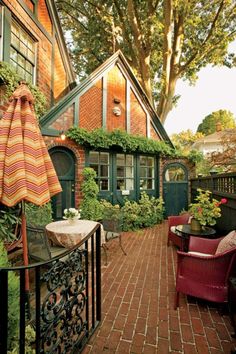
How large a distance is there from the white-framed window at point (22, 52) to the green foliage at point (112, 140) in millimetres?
2008

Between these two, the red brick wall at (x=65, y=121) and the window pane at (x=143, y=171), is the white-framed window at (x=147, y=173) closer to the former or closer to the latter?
the window pane at (x=143, y=171)

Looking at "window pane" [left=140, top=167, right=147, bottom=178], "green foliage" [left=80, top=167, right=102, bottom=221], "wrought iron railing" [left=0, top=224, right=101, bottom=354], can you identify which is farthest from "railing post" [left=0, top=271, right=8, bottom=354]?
"window pane" [left=140, top=167, right=147, bottom=178]

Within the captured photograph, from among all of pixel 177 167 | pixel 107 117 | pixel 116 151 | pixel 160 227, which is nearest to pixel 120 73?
pixel 107 117

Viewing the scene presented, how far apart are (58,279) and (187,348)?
1.61m

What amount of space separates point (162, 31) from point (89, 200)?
885cm

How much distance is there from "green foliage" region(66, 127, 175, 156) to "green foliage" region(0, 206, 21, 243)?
3.61m

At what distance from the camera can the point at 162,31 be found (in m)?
9.44

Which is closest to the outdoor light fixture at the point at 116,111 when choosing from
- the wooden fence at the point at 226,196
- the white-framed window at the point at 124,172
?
the white-framed window at the point at 124,172

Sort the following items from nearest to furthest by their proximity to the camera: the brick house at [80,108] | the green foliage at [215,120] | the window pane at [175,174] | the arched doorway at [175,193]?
1. the brick house at [80,108]
2. the arched doorway at [175,193]
3. the window pane at [175,174]
4. the green foliage at [215,120]

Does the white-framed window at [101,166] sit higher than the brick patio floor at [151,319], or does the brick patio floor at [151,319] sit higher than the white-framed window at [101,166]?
the white-framed window at [101,166]

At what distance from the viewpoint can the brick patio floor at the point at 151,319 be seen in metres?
2.11

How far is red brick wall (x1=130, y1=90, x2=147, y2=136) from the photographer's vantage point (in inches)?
322

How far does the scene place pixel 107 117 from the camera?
750 cm

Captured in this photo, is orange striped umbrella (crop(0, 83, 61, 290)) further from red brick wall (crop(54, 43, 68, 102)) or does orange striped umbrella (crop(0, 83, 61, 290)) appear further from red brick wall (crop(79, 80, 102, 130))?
red brick wall (crop(54, 43, 68, 102))
